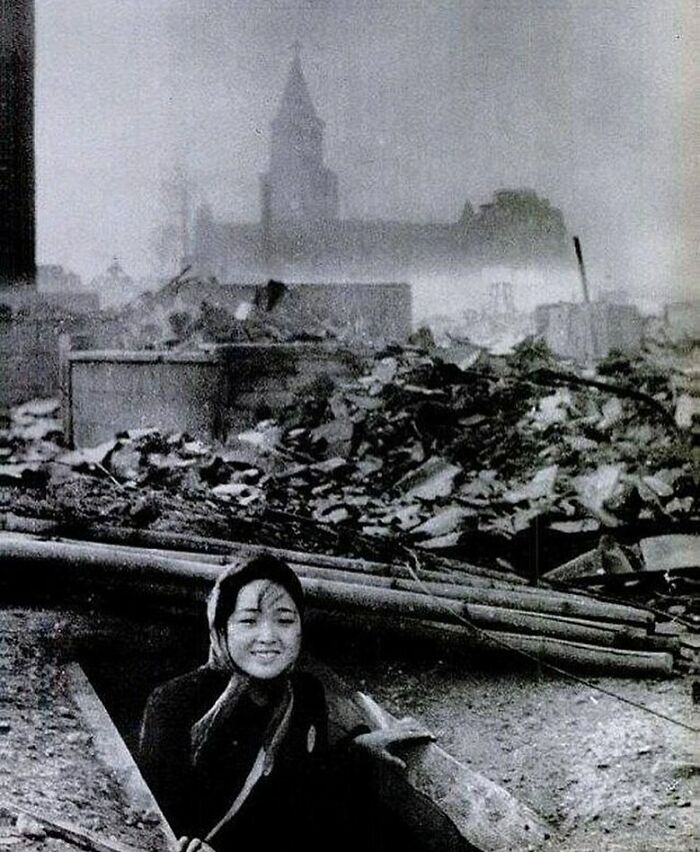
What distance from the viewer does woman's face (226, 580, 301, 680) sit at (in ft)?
7.91

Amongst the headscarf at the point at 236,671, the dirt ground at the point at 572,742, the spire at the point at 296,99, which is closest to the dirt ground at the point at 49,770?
the headscarf at the point at 236,671

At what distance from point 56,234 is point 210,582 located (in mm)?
1417

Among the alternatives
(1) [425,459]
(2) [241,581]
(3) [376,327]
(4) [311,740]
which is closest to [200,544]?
(2) [241,581]

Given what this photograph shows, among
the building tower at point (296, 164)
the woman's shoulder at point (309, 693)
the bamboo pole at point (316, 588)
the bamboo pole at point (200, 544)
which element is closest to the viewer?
the woman's shoulder at point (309, 693)

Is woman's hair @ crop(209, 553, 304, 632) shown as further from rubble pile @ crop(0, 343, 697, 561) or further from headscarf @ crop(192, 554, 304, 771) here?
rubble pile @ crop(0, 343, 697, 561)

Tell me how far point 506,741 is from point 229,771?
0.87 metres

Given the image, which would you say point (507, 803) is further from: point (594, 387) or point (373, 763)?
point (594, 387)

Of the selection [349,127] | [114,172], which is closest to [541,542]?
[349,127]

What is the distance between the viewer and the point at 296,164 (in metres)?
2.99

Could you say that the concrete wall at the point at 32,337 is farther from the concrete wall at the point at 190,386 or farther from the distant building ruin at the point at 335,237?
the distant building ruin at the point at 335,237

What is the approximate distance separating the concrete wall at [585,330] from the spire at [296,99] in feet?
3.62

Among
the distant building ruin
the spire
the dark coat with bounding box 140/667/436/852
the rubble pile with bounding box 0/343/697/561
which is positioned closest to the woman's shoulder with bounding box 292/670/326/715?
the dark coat with bounding box 140/667/436/852

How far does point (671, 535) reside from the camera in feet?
9.95

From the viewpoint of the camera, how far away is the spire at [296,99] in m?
2.97
